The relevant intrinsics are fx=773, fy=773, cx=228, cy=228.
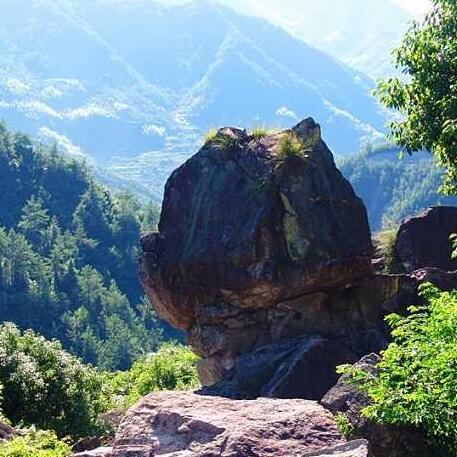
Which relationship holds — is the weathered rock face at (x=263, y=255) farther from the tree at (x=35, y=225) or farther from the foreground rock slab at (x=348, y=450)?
the tree at (x=35, y=225)

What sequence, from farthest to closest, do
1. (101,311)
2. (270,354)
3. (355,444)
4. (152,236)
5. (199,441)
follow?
1. (101,311)
2. (152,236)
3. (270,354)
4. (199,441)
5. (355,444)

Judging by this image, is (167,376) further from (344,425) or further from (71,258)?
(71,258)

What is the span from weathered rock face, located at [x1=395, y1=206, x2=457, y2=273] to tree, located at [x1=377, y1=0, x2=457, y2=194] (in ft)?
18.4

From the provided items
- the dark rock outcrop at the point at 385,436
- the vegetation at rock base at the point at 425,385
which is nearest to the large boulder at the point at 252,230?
the dark rock outcrop at the point at 385,436

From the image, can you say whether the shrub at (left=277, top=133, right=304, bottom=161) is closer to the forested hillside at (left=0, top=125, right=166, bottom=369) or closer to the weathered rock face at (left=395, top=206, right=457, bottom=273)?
the weathered rock face at (left=395, top=206, right=457, bottom=273)

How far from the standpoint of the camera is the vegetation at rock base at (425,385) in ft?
28.5

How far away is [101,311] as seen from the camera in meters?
152

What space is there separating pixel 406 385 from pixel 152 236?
12.8m

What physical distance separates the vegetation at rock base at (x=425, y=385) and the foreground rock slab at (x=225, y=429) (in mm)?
810

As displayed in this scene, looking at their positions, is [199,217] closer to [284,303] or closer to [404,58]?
[284,303]

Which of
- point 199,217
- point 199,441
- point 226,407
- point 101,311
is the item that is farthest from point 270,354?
point 101,311

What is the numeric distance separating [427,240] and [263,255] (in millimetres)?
6238

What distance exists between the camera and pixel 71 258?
6344 inches

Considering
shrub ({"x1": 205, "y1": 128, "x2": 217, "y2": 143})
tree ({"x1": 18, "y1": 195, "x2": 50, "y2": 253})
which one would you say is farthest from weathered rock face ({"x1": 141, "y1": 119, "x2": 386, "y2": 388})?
tree ({"x1": 18, "y1": 195, "x2": 50, "y2": 253})
